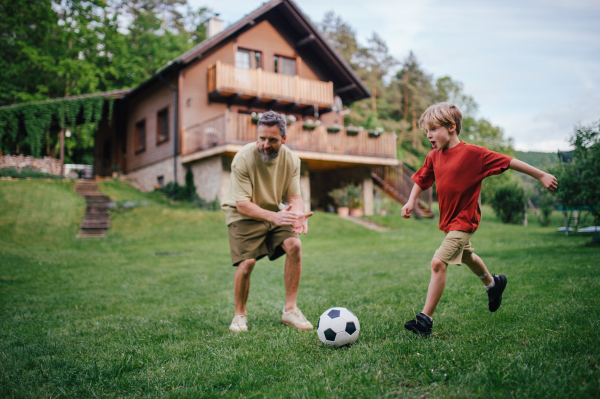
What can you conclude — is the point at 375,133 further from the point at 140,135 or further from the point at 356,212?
the point at 140,135

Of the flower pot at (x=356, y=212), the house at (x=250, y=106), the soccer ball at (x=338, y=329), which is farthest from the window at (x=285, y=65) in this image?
the soccer ball at (x=338, y=329)

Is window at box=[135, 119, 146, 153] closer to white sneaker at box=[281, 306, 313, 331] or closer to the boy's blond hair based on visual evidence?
white sneaker at box=[281, 306, 313, 331]

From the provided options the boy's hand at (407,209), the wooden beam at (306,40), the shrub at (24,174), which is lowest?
the boy's hand at (407,209)

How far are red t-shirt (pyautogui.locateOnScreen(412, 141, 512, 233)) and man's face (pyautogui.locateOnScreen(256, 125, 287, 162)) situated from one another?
51.2 inches

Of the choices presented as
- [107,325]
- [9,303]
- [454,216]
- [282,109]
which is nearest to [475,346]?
[454,216]

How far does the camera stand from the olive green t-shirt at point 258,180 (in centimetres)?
372

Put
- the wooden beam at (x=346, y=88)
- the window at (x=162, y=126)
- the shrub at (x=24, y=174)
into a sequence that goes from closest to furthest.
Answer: the shrub at (x=24, y=174), the window at (x=162, y=126), the wooden beam at (x=346, y=88)

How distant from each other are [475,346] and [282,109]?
56.3ft

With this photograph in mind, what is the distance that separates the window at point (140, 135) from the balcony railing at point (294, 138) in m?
4.86

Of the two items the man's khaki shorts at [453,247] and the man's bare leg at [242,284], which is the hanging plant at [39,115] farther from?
the man's khaki shorts at [453,247]

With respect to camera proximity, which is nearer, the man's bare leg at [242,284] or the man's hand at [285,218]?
the man's hand at [285,218]

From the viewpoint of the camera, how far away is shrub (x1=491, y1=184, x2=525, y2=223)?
1922 centimetres

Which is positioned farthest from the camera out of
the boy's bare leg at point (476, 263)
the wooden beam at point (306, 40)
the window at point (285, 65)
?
the window at point (285, 65)

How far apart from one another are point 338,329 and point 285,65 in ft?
58.6
